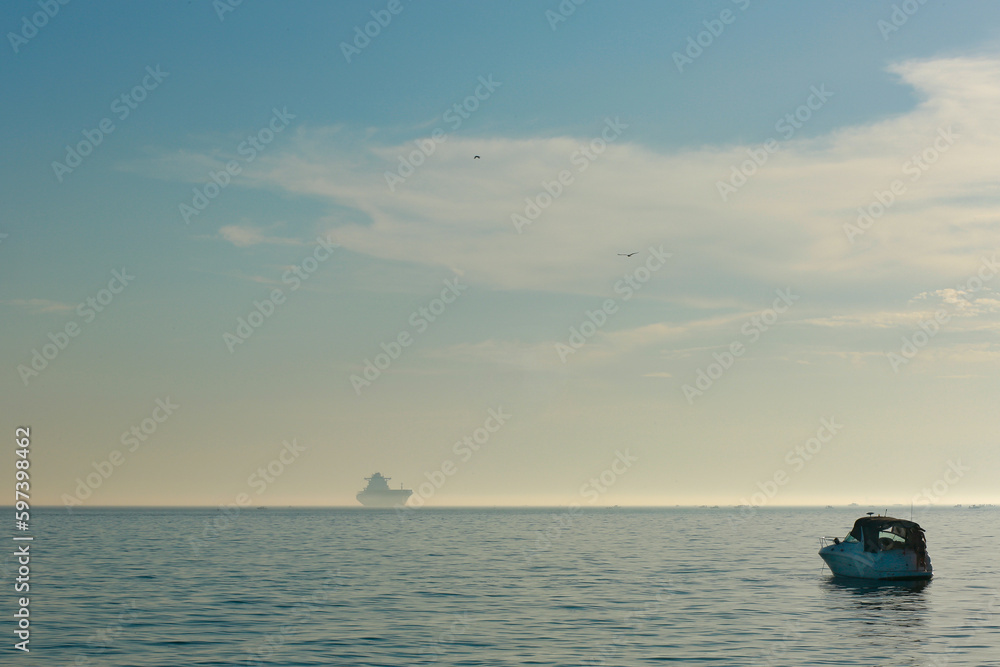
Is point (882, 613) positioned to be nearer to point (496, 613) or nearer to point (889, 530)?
point (889, 530)

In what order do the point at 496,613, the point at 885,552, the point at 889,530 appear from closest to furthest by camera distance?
the point at 496,613
the point at 885,552
the point at 889,530

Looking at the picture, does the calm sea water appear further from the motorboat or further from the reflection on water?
the motorboat

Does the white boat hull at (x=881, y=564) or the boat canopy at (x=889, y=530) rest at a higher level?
the boat canopy at (x=889, y=530)

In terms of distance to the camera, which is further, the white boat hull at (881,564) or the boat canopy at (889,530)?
the boat canopy at (889,530)

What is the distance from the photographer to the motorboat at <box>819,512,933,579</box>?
199ft

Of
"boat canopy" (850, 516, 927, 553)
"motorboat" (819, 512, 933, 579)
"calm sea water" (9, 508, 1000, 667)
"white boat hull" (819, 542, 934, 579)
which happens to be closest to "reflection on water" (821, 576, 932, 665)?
"calm sea water" (9, 508, 1000, 667)

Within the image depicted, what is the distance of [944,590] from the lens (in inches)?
2340

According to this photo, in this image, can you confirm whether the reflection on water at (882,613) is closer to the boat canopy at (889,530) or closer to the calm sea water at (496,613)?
the calm sea water at (496,613)

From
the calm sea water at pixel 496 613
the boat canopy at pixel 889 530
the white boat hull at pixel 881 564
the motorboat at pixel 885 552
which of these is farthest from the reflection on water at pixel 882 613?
the boat canopy at pixel 889 530

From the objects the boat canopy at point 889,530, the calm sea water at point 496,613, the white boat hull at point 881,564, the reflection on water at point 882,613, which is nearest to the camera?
the calm sea water at point 496,613

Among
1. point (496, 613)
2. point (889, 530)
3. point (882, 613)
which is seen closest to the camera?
point (496, 613)

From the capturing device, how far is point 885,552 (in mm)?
60656

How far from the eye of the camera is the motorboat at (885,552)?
199 feet

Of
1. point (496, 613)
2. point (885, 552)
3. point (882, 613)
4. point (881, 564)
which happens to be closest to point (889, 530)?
point (885, 552)
